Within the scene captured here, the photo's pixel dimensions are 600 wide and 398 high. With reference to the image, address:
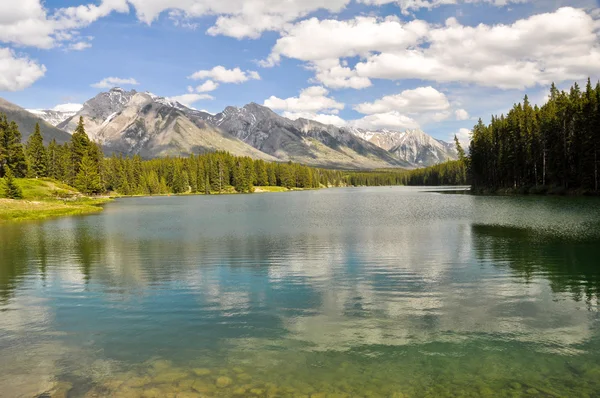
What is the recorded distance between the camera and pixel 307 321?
56.2 ft

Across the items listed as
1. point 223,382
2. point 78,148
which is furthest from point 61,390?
point 78,148

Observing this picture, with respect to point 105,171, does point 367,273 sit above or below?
below

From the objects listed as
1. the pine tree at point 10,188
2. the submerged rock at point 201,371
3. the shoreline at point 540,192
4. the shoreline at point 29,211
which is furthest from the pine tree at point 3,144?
the shoreline at point 540,192

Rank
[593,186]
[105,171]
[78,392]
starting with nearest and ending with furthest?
[78,392]
[593,186]
[105,171]

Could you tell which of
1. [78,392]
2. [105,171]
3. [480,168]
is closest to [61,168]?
[105,171]

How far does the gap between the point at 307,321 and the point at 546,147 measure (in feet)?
388

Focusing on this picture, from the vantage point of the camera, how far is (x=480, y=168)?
151750 millimetres

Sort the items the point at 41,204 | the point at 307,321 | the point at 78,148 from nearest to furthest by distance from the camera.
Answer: the point at 307,321
the point at 41,204
the point at 78,148

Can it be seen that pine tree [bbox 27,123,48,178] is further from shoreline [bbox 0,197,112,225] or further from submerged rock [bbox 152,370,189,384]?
submerged rock [bbox 152,370,189,384]

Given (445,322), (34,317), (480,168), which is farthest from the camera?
(480,168)

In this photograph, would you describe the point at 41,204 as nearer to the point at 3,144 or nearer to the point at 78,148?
the point at 3,144

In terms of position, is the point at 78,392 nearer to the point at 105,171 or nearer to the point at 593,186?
the point at 593,186

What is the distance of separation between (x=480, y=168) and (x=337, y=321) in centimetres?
15156

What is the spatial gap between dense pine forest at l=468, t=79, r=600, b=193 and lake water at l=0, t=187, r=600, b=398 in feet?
237
